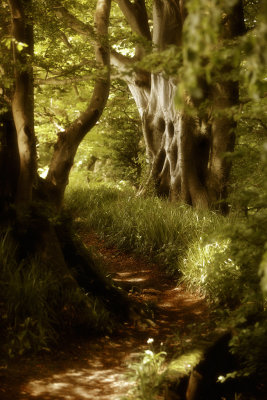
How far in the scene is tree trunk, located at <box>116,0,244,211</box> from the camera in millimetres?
9992

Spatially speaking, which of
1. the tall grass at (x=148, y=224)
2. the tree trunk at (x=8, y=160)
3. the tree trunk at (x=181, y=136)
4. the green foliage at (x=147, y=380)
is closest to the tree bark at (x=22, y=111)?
the tree trunk at (x=8, y=160)

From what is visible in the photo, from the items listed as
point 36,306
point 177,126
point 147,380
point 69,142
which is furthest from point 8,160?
point 177,126

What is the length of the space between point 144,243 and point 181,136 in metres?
3.20

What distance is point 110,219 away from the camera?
10.4 m

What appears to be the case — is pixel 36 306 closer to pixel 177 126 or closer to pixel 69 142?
pixel 69 142

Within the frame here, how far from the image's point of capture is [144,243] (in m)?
8.91

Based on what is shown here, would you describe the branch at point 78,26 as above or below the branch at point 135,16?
below

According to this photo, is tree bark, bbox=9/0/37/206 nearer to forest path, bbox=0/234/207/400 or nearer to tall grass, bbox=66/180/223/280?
forest path, bbox=0/234/207/400

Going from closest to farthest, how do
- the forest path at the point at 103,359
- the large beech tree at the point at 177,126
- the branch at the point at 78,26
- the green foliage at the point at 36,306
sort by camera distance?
1. the forest path at the point at 103,359
2. the green foliage at the point at 36,306
3. the branch at the point at 78,26
4. the large beech tree at the point at 177,126

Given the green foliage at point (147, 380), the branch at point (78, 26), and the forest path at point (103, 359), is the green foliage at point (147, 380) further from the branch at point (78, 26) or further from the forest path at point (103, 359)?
the branch at point (78, 26)

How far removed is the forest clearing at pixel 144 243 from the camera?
329 cm

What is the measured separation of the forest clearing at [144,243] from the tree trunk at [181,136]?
4cm

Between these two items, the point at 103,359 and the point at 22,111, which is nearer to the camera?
the point at 103,359

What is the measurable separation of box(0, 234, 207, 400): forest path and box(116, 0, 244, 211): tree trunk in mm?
3853
